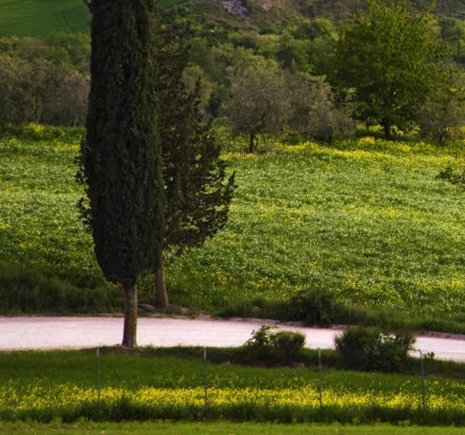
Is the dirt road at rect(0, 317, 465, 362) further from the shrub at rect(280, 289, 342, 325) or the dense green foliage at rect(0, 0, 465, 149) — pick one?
the dense green foliage at rect(0, 0, 465, 149)

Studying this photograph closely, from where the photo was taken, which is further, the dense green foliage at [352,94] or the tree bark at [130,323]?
the dense green foliage at [352,94]

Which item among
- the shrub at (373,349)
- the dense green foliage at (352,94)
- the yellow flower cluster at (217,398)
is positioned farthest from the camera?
the dense green foliage at (352,94)

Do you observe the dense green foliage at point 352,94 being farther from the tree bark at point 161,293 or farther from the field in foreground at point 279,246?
the tree bark at point 161,293

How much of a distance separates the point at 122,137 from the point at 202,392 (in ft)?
27.1

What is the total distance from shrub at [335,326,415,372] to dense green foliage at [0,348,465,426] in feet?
2.14

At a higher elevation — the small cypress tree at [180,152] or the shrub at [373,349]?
the small cypress tree at [180,152]

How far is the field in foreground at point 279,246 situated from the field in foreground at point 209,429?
43.1 ft

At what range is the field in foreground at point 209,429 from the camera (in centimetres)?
2122

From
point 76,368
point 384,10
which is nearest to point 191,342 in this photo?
point 76,368

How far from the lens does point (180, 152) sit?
113 feet

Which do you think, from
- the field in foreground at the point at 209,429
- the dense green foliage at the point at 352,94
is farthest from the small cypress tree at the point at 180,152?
the dense green foliage at the point at 352,94

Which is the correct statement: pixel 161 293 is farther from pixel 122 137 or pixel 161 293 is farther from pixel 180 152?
pixel 122 137

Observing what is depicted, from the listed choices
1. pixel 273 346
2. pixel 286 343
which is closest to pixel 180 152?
pixel 273 346

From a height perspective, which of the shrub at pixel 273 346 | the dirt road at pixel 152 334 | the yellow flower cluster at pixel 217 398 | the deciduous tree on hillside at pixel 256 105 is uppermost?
the deciduous tree on hillside at pixel 256 105
